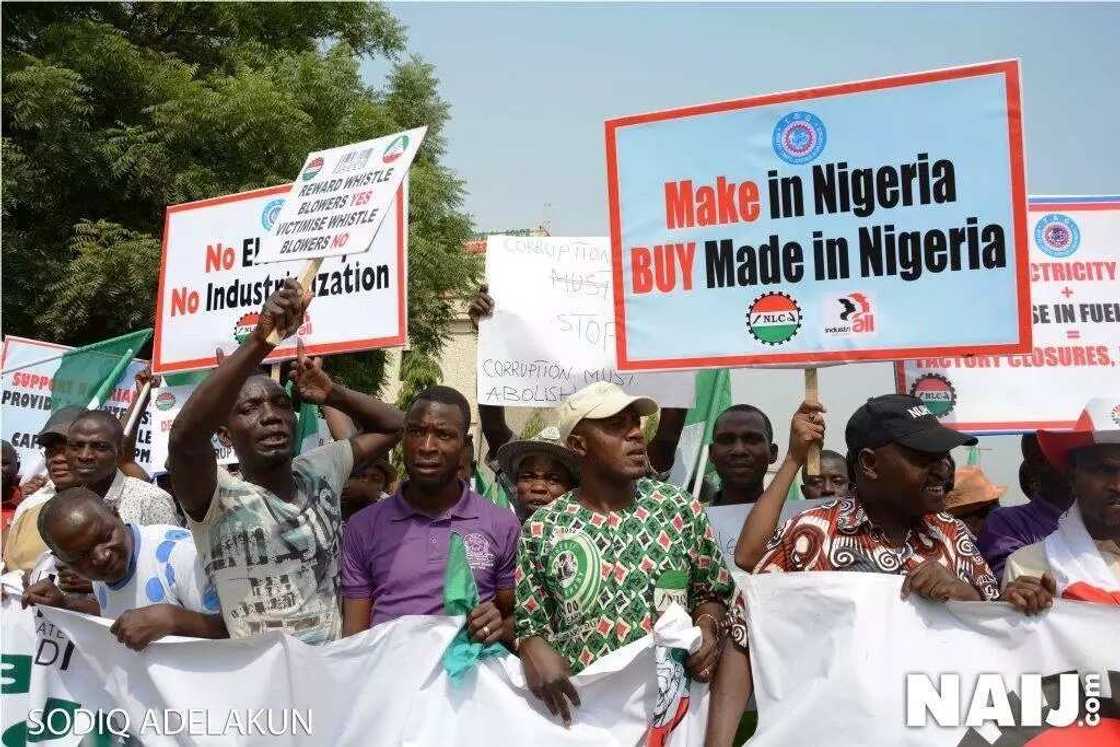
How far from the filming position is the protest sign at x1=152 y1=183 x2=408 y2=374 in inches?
251

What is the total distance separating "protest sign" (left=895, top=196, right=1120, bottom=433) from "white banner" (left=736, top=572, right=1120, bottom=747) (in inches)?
85.8

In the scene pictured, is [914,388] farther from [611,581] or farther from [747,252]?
[611,581]

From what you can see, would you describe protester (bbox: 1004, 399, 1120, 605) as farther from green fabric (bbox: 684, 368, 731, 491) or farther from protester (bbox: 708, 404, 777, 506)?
green fabric (bbox: 684, 368, 731, 491)

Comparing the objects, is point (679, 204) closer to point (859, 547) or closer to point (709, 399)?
point (859, 547)

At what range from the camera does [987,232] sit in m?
4.61

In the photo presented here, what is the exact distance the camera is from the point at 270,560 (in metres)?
4.05

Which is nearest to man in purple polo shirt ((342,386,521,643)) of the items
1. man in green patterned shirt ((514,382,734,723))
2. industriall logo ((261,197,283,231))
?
man in green patterned shirt ((514,382,734,723))

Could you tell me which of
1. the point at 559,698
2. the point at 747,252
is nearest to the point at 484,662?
the point at 559,698

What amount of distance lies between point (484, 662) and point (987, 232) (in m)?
2.41

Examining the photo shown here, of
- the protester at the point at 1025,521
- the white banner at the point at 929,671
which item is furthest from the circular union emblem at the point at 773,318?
the white banner at the point at 929,671

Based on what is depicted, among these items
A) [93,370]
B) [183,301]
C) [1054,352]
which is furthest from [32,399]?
[1054,352]

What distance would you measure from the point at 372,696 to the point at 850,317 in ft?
7.38

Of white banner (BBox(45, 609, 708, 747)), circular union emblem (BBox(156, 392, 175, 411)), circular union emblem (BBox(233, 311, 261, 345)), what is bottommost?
white banner (BBox(45, 609, 708, 747))

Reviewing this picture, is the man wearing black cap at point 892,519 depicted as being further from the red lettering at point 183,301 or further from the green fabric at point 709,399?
the red lettering at point 183,301
